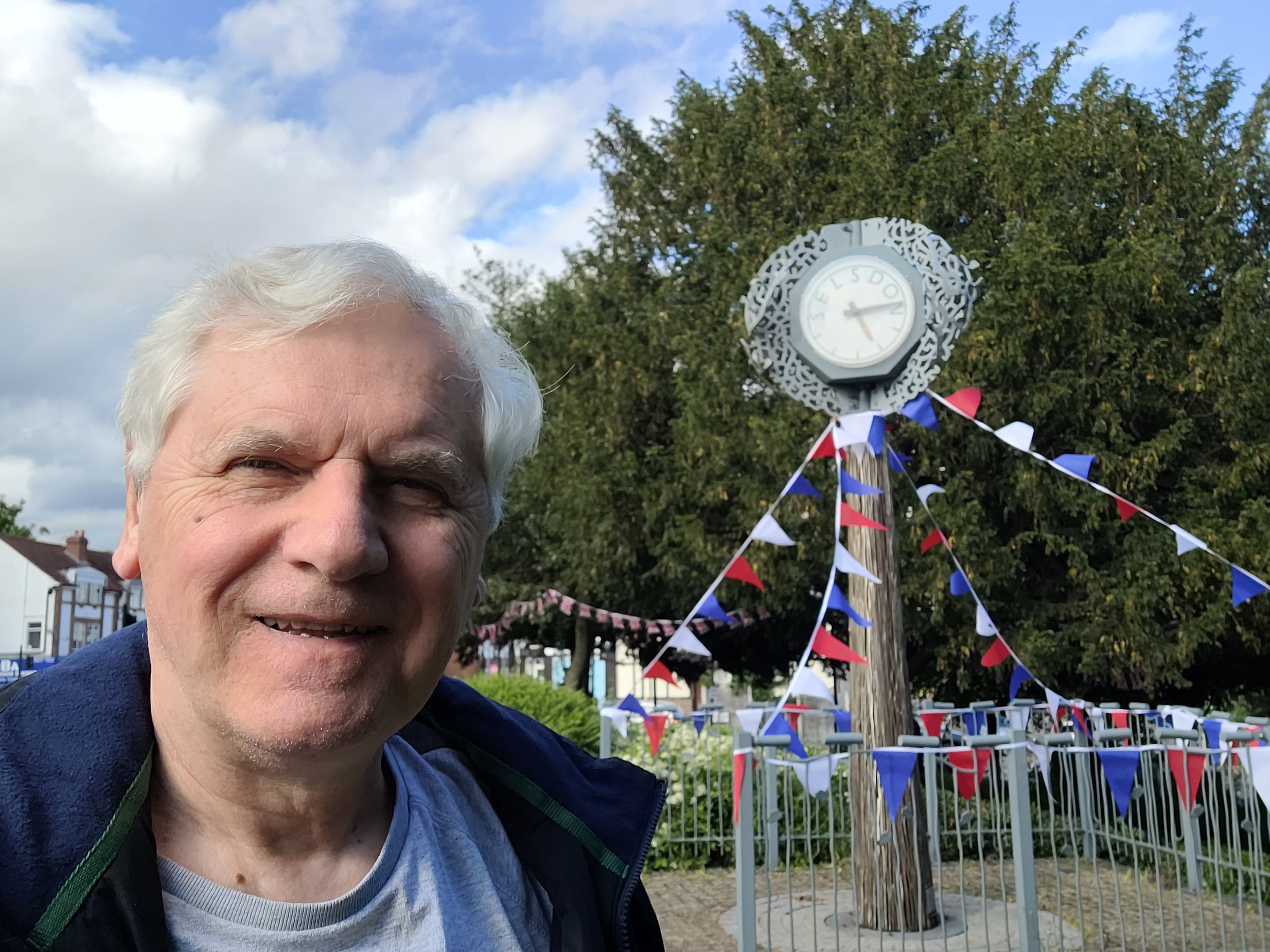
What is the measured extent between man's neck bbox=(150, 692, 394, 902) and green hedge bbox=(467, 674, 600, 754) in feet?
34.4

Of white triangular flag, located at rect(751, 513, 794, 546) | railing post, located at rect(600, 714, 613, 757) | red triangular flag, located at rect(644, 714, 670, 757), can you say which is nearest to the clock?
white triangular flag, located at rect(751, 513, 794, 546)

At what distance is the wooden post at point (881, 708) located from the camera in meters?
6.72

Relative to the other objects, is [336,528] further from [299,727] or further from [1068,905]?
[1068,905]

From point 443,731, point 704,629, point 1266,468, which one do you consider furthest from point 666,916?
point 704,629

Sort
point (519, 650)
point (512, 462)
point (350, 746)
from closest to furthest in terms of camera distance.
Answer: point (350, 746), point (512, 462), point (519, 650)

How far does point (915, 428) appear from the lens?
12742mm

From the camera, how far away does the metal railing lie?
5059 millimetres

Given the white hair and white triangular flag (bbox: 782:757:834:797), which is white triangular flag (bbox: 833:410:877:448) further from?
the white hair

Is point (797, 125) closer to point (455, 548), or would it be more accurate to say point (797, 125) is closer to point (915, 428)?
point (915, 428)

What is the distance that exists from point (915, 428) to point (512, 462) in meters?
11.8

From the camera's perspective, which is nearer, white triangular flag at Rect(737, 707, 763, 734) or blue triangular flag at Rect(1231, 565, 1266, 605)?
white triangular flag at Rect(737, 707, 763, 734)

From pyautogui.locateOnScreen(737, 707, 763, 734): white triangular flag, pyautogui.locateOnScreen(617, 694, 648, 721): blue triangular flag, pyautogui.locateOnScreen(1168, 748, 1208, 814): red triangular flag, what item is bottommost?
pyautogui.locateOnScreen(1168, 748, 1208, 814): red triangular flag

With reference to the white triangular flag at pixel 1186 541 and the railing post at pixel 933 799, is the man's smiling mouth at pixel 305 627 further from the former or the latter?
the white triangular flag at pixel 1186 541

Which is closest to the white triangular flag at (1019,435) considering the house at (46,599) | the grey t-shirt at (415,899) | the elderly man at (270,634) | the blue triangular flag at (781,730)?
the blue triangular flag at (781,730)
